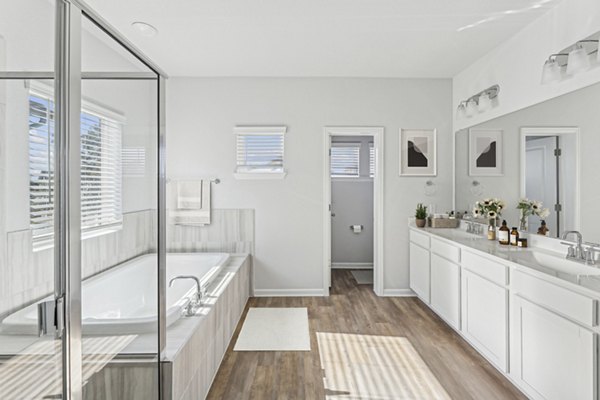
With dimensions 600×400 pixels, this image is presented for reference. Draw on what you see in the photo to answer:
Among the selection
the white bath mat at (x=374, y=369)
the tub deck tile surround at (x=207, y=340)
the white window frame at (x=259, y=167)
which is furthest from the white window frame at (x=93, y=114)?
the white window frame at (x=259, y=167)

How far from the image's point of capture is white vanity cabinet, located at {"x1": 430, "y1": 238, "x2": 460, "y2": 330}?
9.91 feet

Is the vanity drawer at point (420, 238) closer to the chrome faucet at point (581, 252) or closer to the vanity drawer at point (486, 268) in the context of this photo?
the vanity drawer at point (486, 268)

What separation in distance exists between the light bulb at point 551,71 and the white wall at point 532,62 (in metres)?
0.08

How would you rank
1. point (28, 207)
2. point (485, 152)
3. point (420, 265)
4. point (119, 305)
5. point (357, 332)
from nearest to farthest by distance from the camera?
point (28, 207)
point (119, 305)
point (357, 332)
point (485, 152)
point (420, 265)

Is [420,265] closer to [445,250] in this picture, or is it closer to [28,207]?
[445,250]

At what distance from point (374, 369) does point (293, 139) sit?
257 cm

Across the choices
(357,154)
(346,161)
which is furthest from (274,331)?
(357,154)

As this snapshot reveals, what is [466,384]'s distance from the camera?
2.33 m

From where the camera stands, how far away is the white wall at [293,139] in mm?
4180

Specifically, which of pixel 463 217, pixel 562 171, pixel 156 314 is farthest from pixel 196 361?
pixel 463 217

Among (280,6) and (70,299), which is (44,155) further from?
(280,6)

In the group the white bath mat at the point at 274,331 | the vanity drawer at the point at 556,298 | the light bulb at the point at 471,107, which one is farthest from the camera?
the light bulb at the point at 471,107

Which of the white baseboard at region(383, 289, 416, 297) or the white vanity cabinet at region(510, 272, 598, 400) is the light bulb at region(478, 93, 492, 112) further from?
the white baseboard at region(383, 289, 416, 297)

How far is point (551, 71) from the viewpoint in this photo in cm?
249
